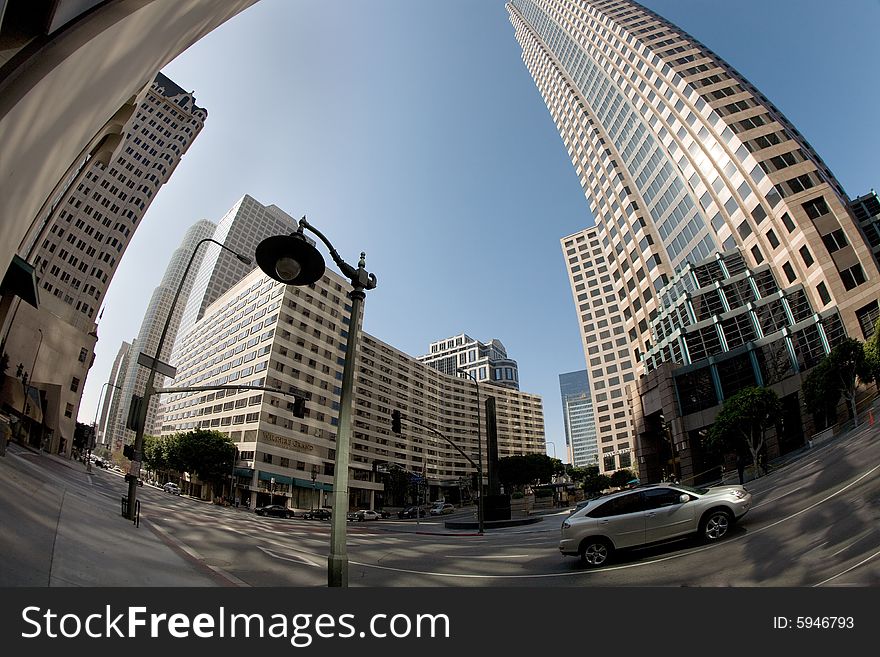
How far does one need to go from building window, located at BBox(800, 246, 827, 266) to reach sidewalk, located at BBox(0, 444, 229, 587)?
77.0ft

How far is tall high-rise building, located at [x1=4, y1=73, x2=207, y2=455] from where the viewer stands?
9.50 metres

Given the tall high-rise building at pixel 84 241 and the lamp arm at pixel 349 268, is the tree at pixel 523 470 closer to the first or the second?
the tall high-rise building at pixel 84 241

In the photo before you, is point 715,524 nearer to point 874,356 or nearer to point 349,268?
point 349,268

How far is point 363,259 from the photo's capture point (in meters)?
4.92

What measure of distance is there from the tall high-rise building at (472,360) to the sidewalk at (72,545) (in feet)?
448

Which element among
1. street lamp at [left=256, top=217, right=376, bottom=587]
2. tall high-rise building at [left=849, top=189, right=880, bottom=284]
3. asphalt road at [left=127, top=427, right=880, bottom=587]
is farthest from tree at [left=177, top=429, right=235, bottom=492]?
tall high-rise building at [left=849, top=189, right=880, bottom=284]

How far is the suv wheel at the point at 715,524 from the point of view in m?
5.57

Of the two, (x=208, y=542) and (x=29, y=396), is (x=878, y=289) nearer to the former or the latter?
(x=208, y=542)

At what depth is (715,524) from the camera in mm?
5641

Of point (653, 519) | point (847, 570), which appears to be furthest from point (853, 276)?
point (847, 570)
